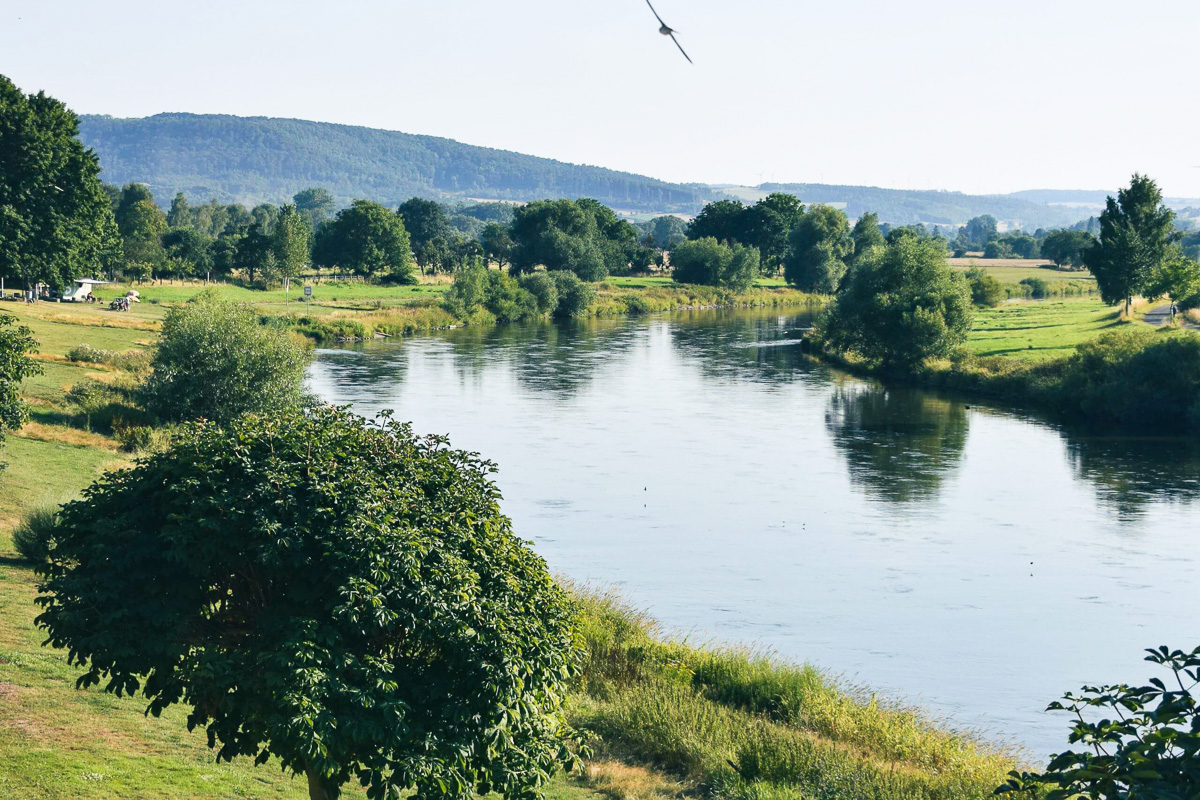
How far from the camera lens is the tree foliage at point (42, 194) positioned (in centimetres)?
6900

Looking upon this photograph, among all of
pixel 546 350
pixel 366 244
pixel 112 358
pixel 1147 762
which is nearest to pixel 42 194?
pixel 112 358

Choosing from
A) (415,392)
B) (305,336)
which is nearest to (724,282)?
(305,336)

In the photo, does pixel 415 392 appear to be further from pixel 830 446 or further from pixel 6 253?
pixel 6 253

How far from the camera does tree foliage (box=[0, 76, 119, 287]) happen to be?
69.0 metres

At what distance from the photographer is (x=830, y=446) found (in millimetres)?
47969

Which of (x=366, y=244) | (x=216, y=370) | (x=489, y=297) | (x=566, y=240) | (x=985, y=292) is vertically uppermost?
(x=566, y=240)

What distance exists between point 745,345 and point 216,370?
53718 mm

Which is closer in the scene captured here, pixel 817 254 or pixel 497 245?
pixel 817 254

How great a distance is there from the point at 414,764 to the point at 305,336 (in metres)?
74.6

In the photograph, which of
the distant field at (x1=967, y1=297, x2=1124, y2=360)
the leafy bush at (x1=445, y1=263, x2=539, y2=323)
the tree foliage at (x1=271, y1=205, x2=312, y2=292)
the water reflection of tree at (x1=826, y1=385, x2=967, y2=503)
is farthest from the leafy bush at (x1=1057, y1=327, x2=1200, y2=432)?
the tree foliage at (x1=271, y1=205, x2=312, y2=292)

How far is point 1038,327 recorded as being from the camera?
265 feet

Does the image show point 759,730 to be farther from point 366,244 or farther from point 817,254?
point 817,254

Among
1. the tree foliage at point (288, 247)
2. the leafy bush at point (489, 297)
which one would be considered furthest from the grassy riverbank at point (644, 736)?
the tree foliage at point (288, 247)

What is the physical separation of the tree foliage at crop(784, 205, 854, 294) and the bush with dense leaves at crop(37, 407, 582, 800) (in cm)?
13360
